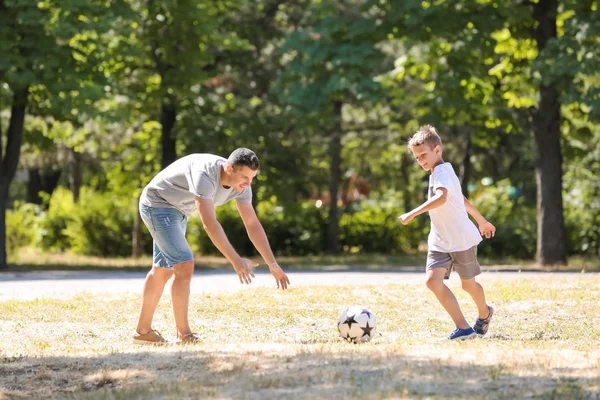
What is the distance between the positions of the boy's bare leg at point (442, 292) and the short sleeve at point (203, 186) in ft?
6.98

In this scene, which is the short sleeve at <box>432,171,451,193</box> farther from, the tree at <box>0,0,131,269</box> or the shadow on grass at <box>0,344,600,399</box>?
the tree at <box>0,0,131,269</box>

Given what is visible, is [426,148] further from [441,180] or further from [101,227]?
[101,227]

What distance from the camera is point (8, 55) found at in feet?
67.7

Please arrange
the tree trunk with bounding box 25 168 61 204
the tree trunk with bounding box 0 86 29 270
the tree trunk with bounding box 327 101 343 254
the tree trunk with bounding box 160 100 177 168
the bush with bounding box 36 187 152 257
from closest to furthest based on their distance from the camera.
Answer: the tree trunk with bounding box 0 86 29 270
the tree trunk with bounding box 160 100 177 168
the tree trunk with bounding box 327 101 343 254
the bush with bounding box 36 187 152 257
the tree trunk with bounding box 25 168 61 204

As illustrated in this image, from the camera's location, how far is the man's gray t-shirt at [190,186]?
8273 mm

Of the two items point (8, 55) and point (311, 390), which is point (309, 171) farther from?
point (311, 390)

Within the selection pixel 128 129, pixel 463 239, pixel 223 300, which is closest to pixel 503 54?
pixel 128 129

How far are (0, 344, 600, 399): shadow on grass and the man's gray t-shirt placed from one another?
4.14ft

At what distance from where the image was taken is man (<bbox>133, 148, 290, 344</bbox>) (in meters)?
8.22

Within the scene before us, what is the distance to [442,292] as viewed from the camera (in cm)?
907

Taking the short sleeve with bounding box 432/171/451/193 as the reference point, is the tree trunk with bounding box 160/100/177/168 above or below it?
above

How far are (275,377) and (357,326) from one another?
7.61ft

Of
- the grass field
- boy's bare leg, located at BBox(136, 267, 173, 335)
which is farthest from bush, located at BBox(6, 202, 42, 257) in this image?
boy's bare leg, located at BBox(136, 267, 173, 335)

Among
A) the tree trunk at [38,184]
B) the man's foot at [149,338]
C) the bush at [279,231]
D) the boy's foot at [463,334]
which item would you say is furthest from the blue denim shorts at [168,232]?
the tree trunk at [38,184]
